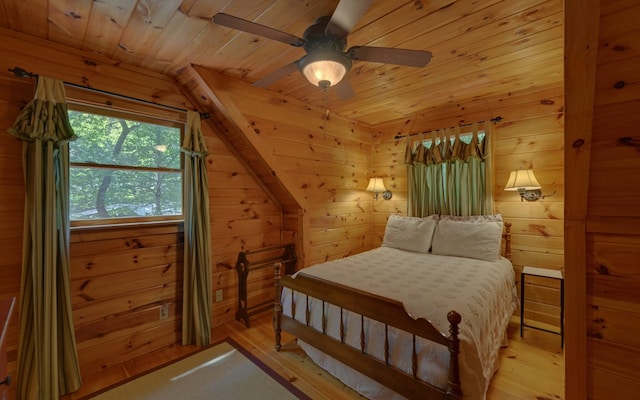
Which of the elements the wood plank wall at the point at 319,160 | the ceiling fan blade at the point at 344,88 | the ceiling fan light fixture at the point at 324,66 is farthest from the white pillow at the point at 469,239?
the ceiling fan light fixture at the point at 324,66

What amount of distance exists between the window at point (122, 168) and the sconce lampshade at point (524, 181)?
311 centimetres

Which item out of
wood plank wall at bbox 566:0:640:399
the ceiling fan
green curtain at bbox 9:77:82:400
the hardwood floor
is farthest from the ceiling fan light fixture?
the hardwood floor

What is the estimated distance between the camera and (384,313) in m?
1.55

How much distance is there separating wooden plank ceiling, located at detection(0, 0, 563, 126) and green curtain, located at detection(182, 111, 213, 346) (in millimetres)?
624

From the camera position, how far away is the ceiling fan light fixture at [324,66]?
4.76ft

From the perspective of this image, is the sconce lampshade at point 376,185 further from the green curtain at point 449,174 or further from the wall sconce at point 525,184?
the wall sconce at point 525,184

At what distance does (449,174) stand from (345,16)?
2.44m

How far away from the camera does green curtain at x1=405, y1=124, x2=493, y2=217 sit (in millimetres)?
2959

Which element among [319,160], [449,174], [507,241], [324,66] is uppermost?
[324,66]

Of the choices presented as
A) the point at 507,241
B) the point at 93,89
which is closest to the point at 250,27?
the point at 93,89

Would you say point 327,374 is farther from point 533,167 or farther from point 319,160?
point 533,167

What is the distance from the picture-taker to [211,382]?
1.93 m

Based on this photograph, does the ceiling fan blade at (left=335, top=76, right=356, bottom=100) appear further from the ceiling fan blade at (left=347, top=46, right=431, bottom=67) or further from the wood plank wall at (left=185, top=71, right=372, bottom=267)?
the wood plank wall at (left=185, top=71, right=372, bottom=267)

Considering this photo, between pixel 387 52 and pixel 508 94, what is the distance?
6.91 ft
